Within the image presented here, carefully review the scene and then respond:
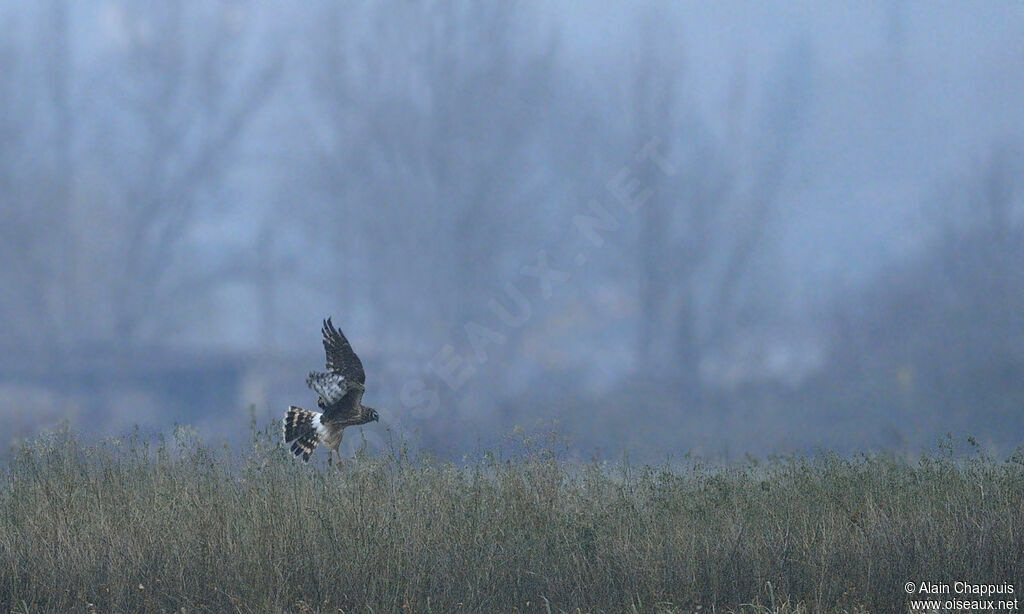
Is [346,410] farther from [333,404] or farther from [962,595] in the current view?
[962,595]

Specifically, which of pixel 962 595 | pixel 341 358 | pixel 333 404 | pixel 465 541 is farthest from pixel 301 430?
pixel 962 595

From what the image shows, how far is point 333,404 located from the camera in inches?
449

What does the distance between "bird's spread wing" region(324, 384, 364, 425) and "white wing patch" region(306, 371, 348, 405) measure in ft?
0.27

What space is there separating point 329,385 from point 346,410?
17.0 inches

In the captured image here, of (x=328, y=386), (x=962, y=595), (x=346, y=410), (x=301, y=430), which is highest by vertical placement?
(x=328, y=386)

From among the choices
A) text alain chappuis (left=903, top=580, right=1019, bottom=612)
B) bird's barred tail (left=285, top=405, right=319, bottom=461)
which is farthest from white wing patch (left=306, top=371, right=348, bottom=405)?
text alain chappuis (left=903, top=580, right=1019, bottom=612)

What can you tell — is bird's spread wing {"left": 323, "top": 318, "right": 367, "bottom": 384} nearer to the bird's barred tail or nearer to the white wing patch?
the white wing patch

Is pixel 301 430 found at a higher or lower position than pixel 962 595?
higher

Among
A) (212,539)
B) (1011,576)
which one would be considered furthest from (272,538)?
(1011,576)

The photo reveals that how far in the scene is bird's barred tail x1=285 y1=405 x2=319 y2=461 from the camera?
10891 millimetres

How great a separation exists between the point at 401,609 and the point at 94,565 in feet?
8.15

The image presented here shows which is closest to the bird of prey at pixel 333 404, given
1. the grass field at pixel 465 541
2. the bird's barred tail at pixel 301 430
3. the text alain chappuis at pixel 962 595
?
the bird's barred tail at pixel 301 430

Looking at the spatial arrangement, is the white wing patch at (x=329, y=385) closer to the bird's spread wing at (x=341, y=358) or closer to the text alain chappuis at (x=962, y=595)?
the bird's spread wing at (x=341, y=358)

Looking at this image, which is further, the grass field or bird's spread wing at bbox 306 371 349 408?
bird's spread wing at bbox 306 371 349 408
